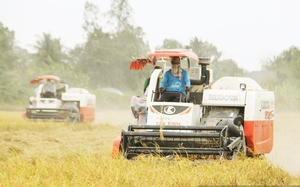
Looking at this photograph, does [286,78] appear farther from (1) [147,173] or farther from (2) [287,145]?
(1) [147,173]

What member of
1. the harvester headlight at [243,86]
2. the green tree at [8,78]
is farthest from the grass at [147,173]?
the green tree at [8,78]

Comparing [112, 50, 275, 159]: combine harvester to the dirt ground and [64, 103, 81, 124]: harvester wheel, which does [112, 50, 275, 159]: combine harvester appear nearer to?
the dirt ground

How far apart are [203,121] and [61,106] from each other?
1310cm

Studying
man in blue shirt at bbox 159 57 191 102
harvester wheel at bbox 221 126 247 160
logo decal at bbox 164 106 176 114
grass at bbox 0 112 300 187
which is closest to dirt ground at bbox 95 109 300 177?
harvester wheel at bbox 221 126 247 160

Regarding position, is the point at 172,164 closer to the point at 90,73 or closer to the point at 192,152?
the point at 192,152

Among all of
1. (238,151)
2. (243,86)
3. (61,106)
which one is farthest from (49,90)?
(238,151)

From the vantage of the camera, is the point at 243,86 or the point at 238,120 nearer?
the point at 238,120

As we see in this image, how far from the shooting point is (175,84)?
11.1m

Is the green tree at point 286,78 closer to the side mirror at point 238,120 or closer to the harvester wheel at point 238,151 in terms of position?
the side mirror at point 238,120

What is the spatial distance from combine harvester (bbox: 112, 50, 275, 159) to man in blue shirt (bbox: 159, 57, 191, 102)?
18 cm

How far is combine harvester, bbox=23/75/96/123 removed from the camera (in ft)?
73.0

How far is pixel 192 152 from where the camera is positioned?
359 inches

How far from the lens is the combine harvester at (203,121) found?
9.31 meters

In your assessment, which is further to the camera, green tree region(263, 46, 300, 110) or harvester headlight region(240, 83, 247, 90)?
green tree region(263, 46, 300, 110)
